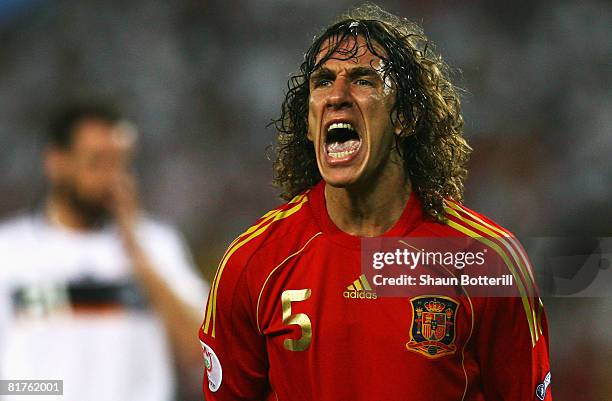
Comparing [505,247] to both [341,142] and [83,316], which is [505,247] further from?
[83,316]

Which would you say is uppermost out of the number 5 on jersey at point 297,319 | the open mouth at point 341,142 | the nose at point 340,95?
the nose at point 340,95

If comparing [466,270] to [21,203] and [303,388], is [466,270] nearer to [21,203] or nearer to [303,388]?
[303,388]

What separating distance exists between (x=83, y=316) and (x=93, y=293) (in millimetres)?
109

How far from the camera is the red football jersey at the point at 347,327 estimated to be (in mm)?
2146

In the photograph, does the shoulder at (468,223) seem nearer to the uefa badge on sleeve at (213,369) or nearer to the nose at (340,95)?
the nose at (340,95)

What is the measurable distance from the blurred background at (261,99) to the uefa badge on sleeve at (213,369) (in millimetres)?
1485

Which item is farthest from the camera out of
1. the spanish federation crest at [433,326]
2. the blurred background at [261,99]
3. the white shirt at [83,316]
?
the blurred background at [261,99]

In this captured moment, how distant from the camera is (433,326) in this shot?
2150 mm

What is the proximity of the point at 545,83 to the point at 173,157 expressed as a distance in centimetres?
199

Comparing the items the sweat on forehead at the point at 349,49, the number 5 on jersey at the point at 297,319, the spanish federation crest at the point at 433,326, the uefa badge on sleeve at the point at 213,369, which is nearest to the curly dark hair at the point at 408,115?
the sweat on forehead at the point at 349,49

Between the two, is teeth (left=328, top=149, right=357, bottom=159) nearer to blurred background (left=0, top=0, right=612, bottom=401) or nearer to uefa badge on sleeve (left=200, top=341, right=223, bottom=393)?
uefa badge on sleeve (left=200, top=341, right=223, bottom=393)

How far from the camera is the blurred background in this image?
4.08m

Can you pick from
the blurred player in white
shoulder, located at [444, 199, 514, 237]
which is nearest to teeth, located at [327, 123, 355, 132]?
shoulder, located at [444, 199, 514, 237]

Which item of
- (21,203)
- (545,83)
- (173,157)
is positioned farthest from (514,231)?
(21,203)
